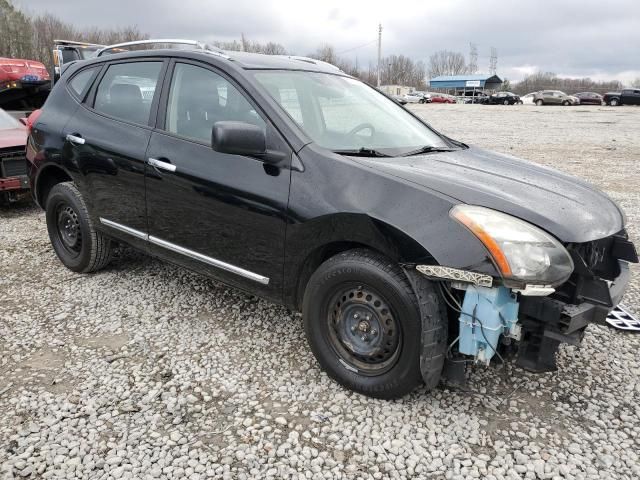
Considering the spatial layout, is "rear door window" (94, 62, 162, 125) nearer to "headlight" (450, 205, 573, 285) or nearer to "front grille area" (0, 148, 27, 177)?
"headlight" (450, 205, 573, 285)

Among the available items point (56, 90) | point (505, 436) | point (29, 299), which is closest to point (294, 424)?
point (505, 436)

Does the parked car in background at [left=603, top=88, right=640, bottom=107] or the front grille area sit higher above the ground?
the parked car in background at [left=603, top=88, right=640, bottom=107]

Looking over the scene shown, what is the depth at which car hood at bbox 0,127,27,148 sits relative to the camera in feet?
20.8

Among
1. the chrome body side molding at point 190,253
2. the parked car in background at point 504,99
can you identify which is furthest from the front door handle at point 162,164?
the parked car in background at point 504,99

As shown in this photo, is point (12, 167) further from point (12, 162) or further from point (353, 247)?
point (353, 247)

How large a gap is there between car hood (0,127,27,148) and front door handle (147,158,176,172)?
3936mm

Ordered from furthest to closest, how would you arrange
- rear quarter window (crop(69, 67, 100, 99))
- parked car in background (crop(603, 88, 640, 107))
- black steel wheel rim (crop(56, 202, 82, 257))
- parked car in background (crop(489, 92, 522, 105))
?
parked car in background (crop(489, 92, 522, 105)) → parked car in background (crop(603, 88, 640, 107)) → black steel wheel rim (crop(56, 202, 82, 257)) → rear quarter window (crop(69, 67, 100, 99))

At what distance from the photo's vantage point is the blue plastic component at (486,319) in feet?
7.60

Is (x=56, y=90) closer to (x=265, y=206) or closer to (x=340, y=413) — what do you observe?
(x=265, y=206)

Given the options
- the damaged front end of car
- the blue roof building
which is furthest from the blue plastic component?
the blue roof building

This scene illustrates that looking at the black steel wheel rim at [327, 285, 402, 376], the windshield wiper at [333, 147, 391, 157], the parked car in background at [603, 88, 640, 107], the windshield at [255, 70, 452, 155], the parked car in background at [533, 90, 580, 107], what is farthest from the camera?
the parked car in background at [533, 90, 580, 107]

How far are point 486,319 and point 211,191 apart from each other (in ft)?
5.76

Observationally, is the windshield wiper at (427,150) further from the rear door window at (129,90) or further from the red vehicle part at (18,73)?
the red vehicle part at (18,73)

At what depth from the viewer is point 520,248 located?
88.9 inches
